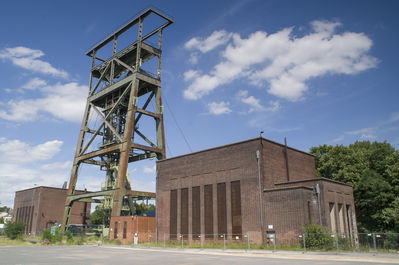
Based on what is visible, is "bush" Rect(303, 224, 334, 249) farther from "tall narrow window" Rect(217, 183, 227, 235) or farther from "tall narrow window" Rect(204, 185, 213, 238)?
"tall narrow window" Rect(204, 185, 213, 238)

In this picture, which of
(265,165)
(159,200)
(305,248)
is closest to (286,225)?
(305,248)

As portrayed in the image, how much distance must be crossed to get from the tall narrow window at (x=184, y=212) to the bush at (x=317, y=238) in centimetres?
1393

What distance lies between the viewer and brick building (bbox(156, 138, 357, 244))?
28156 mm

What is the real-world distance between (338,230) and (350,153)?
48.6ft

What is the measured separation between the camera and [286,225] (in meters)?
27.6

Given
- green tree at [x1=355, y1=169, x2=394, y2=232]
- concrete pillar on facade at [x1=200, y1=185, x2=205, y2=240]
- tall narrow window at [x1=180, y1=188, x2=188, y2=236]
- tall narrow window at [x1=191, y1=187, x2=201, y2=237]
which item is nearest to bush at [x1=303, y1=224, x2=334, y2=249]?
concrete pillar on facade at [x1=200, y1=185, x2=205, y2=240]

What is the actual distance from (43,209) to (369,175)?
51.5 meters

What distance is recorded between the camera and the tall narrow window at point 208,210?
109ft

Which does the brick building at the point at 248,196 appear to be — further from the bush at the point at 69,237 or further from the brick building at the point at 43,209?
the brick building at the point at 43,209

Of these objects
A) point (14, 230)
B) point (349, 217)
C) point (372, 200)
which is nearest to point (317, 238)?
point (349, 217)

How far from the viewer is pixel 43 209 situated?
198ft

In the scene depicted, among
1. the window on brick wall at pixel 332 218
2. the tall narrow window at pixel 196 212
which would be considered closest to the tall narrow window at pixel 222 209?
the tall narrow window at pixel 196 212

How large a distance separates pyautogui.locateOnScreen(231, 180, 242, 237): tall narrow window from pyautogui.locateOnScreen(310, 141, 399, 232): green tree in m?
15.0

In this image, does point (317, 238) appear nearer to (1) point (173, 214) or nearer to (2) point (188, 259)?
(2) point (188, 259)
